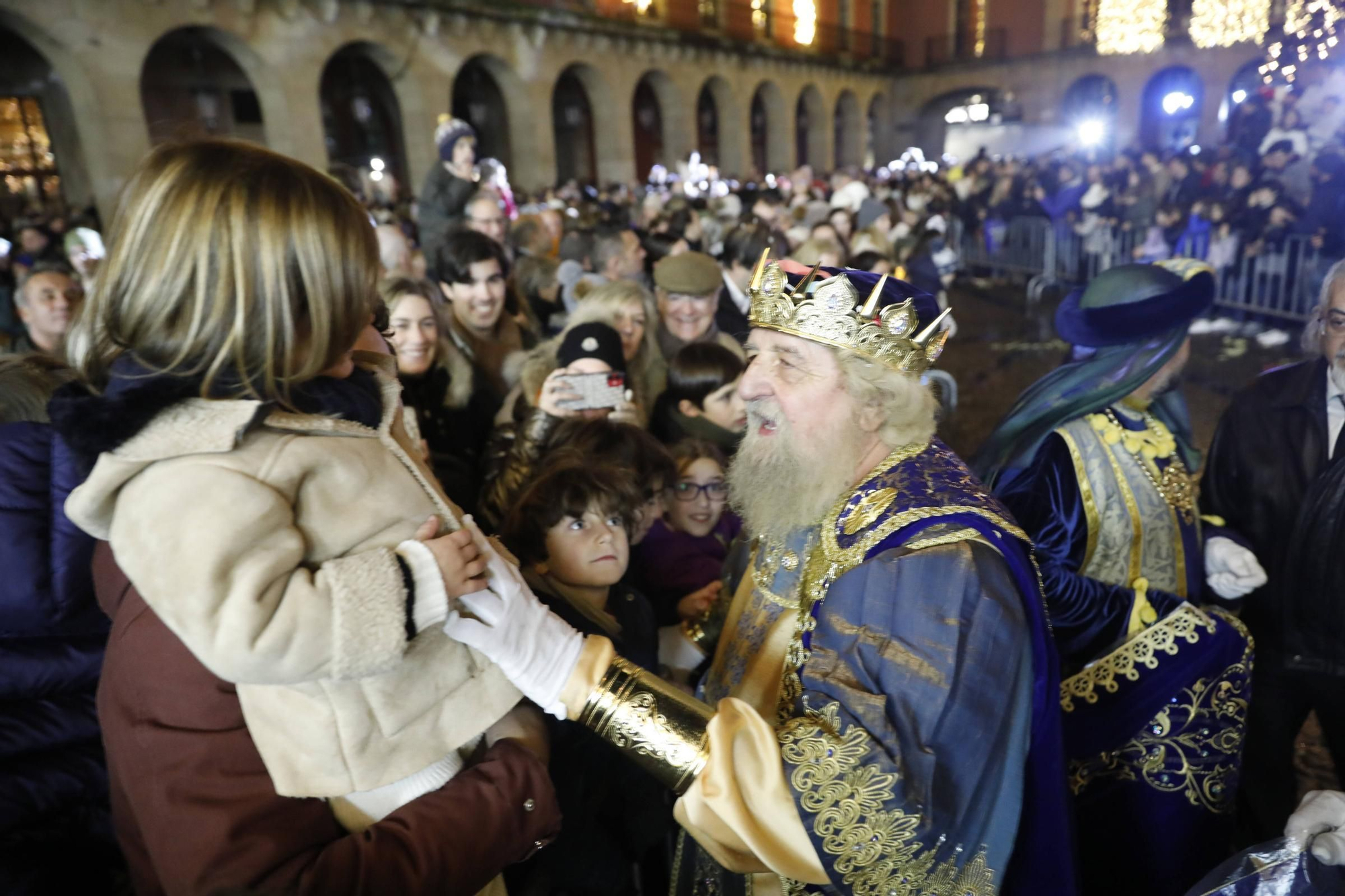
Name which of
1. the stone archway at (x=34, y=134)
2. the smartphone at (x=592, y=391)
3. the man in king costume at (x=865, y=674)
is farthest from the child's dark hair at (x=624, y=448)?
the stone archway at (x=34, y=134)

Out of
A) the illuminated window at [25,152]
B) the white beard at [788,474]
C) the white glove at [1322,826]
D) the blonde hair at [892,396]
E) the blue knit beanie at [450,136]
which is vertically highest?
the illuminated window at [25,152]

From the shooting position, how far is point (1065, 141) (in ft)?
108

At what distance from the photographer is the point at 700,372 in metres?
3.59

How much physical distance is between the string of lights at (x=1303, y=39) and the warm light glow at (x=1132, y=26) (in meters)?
20.4

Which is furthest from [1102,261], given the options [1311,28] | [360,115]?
[360,115]

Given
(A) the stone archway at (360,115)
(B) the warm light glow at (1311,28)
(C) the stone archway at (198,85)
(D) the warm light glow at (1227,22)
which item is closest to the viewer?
(B) the warm light glow at (1311,28)

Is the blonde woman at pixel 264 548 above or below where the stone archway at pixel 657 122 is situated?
below

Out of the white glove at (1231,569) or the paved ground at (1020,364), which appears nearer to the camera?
the white glove at (1231,569)

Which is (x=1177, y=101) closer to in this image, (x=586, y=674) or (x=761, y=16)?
(x=761, y=16)

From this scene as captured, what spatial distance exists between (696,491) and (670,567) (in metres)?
0.31

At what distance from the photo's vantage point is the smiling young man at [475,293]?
12.9 feet

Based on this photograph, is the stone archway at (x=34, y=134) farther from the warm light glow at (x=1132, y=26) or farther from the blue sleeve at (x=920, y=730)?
the warm light glow at (x=1132, y=26)

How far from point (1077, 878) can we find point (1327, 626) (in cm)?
149

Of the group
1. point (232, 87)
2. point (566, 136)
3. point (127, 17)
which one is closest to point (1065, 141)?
point (566, 136)
